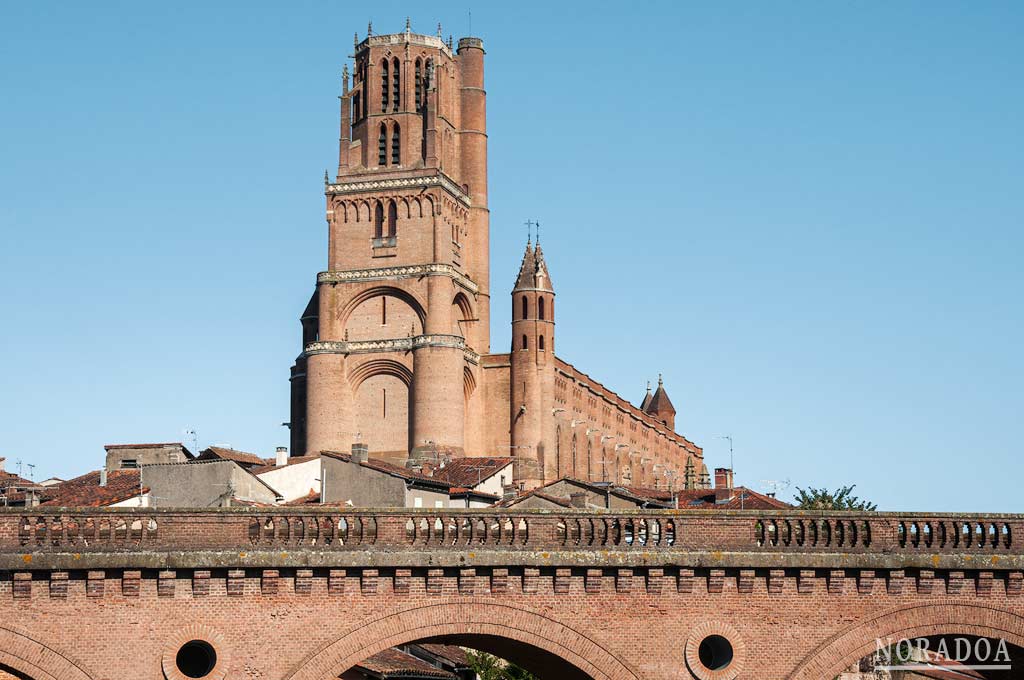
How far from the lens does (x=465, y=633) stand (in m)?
23.7

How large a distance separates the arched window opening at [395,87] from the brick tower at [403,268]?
0.10 m

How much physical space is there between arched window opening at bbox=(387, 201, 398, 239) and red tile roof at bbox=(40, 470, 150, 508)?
51.1 metres

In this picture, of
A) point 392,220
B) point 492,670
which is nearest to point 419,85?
point 392,220

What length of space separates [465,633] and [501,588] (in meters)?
0.82

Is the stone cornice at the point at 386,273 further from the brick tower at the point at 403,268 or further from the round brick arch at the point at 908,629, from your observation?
the round brick arch at the point at 908,629

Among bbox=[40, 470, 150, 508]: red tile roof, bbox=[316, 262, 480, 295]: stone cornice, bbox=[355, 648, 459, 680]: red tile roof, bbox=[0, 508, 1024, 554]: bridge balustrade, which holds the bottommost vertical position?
bbox=[355, 648, 459, 680]: red tile roof

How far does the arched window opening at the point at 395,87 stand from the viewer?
11206 centimetres

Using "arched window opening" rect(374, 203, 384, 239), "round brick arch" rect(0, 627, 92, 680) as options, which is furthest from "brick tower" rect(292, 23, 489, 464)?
"round brick arch" rect(0, 627, 92, 680)

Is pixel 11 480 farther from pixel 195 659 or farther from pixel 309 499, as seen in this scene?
pixel 195 659

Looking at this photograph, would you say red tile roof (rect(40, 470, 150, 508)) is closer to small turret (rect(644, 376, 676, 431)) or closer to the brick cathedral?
the brick cathedral

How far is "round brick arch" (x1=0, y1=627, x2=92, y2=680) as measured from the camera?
22.4 m

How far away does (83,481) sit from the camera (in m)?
57.4

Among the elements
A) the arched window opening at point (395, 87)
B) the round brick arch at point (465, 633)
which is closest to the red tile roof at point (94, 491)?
the round brick arch at point (465, 633)

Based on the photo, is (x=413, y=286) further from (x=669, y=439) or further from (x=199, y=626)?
(x=199, y=626)
